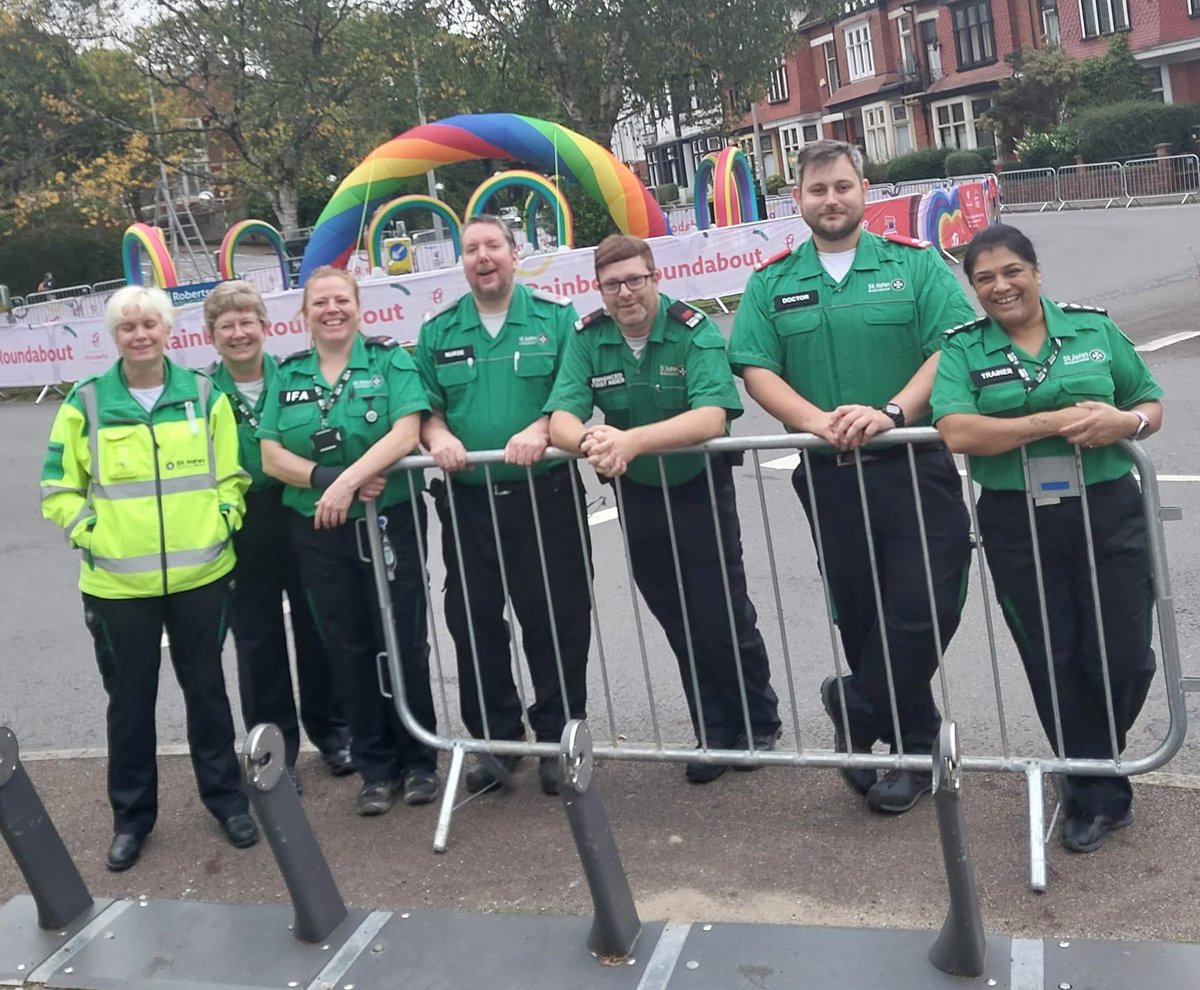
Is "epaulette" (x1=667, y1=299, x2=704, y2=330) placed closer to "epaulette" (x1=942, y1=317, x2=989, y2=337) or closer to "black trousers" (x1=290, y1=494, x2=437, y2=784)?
"epaulette" (x1=942, y1=317, x2=989, y2=337)

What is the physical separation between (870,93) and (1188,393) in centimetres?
5367

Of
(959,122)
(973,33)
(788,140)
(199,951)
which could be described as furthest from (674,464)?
(788,140)

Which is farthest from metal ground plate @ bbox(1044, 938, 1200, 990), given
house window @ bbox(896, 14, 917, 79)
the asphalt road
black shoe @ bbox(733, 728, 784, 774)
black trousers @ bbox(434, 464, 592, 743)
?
house window @ bbox(896, 14, 917, 79)

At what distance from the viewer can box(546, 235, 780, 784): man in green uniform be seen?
4.64 meters

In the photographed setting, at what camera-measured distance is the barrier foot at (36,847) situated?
4371 millimetres

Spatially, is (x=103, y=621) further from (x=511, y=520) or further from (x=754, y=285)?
(x=754, y=285)

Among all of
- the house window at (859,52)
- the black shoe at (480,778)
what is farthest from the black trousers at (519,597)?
the house window at (859,52)

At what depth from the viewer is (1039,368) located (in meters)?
4.01

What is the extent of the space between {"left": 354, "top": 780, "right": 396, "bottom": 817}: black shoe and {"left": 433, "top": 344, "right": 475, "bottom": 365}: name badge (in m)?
1.59

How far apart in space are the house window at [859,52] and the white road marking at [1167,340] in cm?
5078

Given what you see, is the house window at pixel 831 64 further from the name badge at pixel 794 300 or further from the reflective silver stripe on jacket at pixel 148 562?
the reflective silver stripe on jacket at pixel 148 562

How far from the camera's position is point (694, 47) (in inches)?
1518

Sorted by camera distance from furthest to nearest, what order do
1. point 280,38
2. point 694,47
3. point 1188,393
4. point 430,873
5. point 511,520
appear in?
1. point 694,47
2. point 280,38
3. point 1188,393
4. point 511,520
5. point 430,873

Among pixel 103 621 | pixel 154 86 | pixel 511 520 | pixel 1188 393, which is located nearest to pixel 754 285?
pixel 511 520
